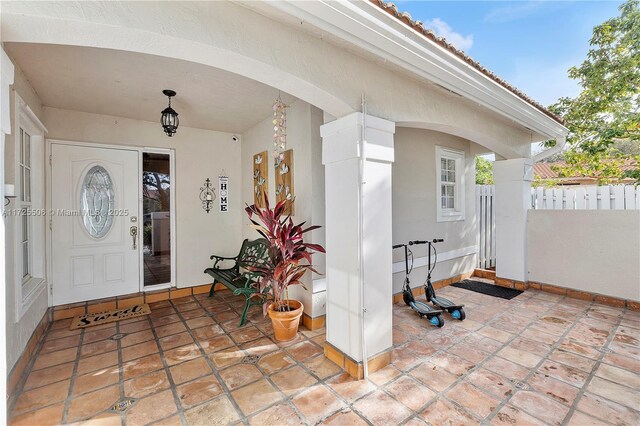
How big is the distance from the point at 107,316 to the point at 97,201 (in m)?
1.59

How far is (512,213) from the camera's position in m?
4.67

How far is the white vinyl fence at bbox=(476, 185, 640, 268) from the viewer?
408 cm

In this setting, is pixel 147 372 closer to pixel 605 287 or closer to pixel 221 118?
pixel 221 118

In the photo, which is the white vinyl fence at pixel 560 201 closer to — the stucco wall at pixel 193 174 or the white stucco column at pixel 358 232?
the white stucco column at pixel 358 232

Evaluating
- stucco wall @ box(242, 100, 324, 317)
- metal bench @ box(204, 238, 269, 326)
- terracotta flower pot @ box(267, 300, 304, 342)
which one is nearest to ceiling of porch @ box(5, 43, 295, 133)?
stucco wall @ box(242, 100, 324, 317)

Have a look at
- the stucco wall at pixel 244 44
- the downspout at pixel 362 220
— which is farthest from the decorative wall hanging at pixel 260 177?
the downspout at pixel 362 220

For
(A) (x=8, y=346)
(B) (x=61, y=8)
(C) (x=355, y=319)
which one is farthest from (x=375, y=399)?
(B) (x=61, y=8)

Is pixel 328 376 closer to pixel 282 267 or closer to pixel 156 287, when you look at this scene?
pixel 282 267

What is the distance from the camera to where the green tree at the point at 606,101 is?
5418 millimetres

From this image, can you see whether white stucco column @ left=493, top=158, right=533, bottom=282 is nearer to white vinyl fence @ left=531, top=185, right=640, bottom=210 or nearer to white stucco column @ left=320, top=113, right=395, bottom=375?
white vinyl fence @ left=531, top=185, right=640, bottom=210

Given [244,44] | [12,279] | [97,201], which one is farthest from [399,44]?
[97,201]

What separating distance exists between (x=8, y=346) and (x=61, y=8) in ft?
7.82

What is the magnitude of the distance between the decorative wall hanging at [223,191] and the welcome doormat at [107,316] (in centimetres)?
187

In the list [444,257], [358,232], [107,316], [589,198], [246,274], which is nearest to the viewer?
[358,232]
